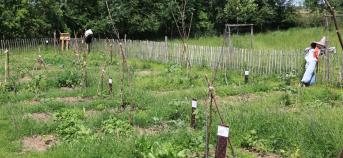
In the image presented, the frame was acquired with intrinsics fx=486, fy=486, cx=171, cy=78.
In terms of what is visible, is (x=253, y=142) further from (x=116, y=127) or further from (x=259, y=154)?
(x=116, y=127)

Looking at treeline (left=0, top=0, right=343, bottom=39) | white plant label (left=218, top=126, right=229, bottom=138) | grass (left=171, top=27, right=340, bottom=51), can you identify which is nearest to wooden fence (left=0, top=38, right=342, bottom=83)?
grass (left=171, top=27, right=340, bottom=51)

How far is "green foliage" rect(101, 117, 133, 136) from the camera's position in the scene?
694 centimetres

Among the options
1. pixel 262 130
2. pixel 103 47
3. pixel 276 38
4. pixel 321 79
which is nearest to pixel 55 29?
pixel 103 47

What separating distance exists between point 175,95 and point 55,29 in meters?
21.6

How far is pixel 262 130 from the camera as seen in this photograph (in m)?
6.37

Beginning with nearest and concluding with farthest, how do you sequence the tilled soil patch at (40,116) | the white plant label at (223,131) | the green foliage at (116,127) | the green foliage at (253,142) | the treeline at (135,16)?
the white plant label at (223,131) → the green foliage at (253,142) → the green foliage at (116,127) → the tilled soil patch at (40,116) → the treeline at (135,16)

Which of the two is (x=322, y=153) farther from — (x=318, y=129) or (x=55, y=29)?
(x=55, y=29)

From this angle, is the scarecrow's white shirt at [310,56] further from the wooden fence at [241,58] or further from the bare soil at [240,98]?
the bare soil at [240,98]

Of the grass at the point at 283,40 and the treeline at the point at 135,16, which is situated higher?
the treeline at the point at 135,16

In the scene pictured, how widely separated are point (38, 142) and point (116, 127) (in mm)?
1126

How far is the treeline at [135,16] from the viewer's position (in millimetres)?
28547

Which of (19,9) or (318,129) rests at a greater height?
(19,9)

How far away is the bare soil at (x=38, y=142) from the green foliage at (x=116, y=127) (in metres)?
0.75

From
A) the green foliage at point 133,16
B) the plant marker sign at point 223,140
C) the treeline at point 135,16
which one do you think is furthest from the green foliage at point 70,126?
the green foliage at point 133,16
